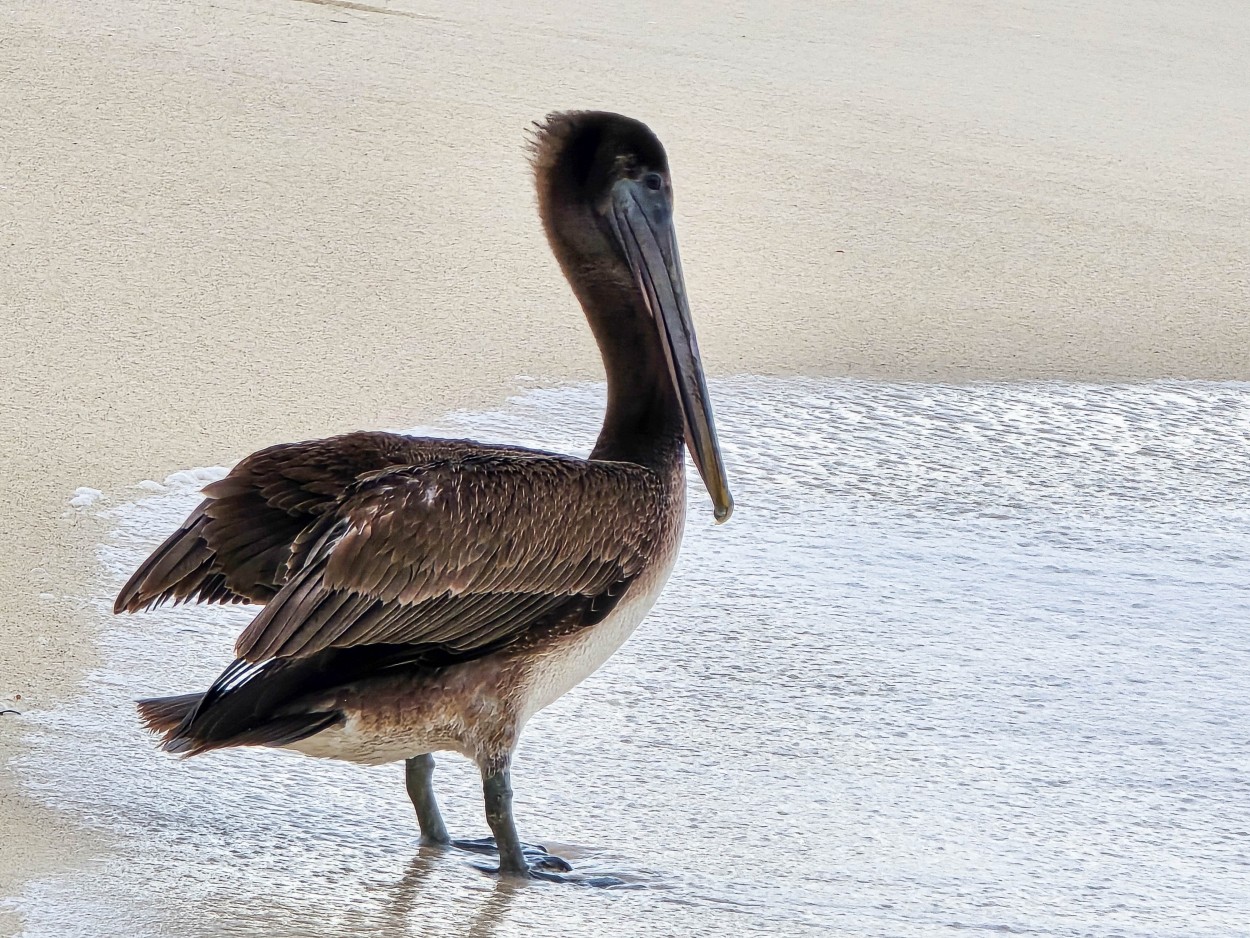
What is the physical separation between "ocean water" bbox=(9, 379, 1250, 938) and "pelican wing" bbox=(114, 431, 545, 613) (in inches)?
15.8

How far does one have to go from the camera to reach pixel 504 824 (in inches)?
120

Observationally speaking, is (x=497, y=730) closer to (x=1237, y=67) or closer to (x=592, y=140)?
(x=592, y=140)

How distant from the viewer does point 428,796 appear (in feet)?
10.5

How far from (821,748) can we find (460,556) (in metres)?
0.96

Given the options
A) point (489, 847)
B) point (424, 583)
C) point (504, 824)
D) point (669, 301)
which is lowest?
point (489, 847)

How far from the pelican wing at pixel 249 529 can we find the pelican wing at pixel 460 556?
0.24 feet

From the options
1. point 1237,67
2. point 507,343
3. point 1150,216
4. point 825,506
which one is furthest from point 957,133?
point 825,506

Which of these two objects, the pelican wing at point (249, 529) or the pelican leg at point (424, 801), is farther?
the pelican leg at point (424, 801)

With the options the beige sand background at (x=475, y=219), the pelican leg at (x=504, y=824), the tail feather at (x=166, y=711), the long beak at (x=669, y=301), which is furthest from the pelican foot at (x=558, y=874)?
the beige sand background at (x=475, y=219)

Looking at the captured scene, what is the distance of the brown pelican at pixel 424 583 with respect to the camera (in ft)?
9.61

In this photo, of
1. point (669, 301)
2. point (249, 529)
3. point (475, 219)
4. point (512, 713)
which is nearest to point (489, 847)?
point (512, 713)

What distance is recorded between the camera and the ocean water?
298 centimetres

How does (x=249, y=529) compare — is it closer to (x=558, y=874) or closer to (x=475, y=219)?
(x=558, y=874)

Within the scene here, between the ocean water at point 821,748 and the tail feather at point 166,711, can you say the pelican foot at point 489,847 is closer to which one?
the ocean water at point 821,748
